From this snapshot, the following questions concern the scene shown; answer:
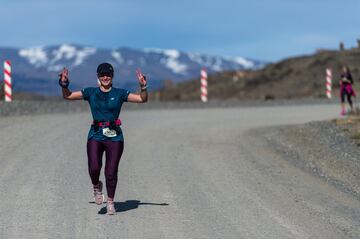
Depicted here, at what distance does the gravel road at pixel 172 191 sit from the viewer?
818cm

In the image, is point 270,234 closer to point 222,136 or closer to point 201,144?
point 201,144

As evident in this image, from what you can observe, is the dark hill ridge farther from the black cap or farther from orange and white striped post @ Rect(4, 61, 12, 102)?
the black cap

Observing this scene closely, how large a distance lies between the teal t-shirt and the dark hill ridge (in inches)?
1347

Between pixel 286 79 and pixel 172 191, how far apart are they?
44.9m

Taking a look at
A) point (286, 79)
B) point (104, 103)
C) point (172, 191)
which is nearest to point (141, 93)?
point (104, 103)

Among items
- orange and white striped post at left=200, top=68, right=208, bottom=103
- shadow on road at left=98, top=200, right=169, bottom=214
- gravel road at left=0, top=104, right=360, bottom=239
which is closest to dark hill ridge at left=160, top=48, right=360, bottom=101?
orange and white striped post at left=200, top=68, right=208, bottom=103

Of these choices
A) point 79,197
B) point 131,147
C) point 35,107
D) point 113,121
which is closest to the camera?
point 113,121

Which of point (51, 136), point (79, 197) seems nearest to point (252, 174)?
point (79, 197)

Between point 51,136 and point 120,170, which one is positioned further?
point 51,136

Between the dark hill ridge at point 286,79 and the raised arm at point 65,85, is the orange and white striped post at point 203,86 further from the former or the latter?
the raised arm at point 65,85

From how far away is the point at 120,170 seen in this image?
1233 centimetres

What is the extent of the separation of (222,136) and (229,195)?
7.24 m

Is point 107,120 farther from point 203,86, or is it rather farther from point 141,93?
point 203,86

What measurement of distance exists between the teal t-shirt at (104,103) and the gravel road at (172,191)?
912 mm
